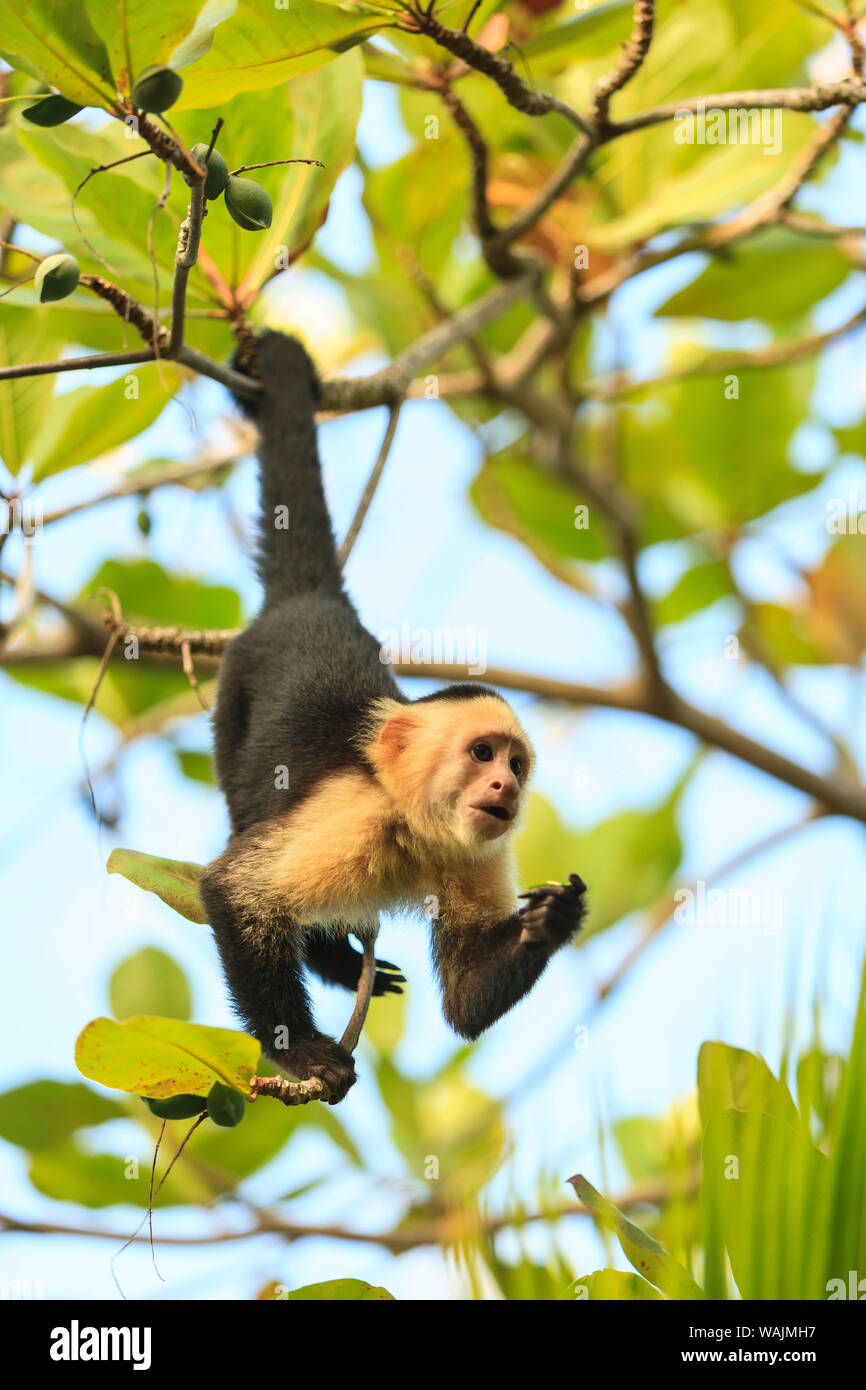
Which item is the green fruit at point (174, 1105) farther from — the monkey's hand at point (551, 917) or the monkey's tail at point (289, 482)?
the monkey's tail at point (289, 482)

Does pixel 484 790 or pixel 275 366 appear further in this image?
pixel 275 366

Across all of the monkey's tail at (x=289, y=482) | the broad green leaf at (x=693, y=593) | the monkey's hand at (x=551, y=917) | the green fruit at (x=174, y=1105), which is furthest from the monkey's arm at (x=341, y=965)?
the broad green leaf at (x=693, y=593)

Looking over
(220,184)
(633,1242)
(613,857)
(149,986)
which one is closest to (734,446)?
(613,857)

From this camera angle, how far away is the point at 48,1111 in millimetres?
3896

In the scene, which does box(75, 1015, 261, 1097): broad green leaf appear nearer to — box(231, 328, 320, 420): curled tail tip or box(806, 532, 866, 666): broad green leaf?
box(231, 328, 320, 420): curled tail tip

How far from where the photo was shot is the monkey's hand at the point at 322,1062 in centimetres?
232

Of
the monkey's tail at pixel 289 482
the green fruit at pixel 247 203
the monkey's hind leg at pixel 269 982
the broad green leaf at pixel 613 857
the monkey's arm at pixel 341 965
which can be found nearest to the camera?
the green fruit at pixel 247 203

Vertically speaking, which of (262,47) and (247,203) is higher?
(262,47)

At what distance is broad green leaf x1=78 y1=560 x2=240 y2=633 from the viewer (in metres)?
4.52

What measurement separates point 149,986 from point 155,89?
3.14 m

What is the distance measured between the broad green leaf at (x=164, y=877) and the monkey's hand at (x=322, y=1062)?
0.33 meters

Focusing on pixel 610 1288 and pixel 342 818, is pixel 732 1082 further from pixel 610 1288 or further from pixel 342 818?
pixel 342 818

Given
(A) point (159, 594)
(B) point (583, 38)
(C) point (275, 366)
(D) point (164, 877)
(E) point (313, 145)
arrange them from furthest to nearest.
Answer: (A) point (159, 594) < (B) point (583, 38) < (C) point (275, 366) < (E) point (313, 145) < (D) point (164, 877)
